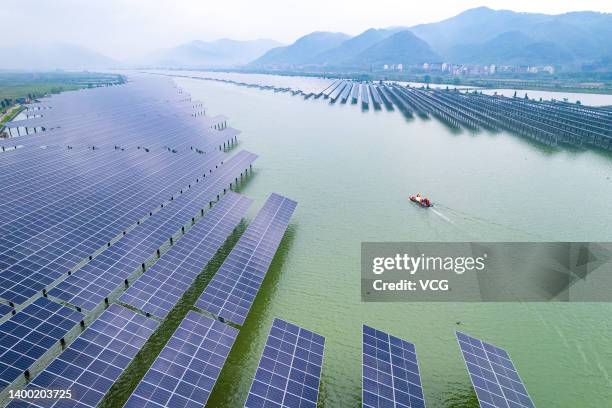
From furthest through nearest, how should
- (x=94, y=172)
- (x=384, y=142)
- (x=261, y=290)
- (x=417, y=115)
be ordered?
(x=417, y=115), (x=384, y=142), (x=94, y=172), (x=261, y=290)

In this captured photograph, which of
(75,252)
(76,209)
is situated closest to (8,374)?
(75,252)

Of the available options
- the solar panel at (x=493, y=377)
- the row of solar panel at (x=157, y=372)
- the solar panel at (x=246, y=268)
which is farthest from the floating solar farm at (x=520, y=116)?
the row of solar panel at (x=157, y=372)

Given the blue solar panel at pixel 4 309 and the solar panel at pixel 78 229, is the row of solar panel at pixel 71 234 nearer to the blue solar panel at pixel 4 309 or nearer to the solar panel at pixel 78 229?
the solar panel at pixel 78 229

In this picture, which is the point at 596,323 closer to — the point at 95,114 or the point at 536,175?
the point at 536,175

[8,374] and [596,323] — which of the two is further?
[596,323]

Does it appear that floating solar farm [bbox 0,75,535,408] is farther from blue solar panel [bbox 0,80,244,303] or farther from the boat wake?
the boat wake

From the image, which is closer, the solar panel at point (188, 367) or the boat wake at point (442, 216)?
the solar panel at point (188, 367)

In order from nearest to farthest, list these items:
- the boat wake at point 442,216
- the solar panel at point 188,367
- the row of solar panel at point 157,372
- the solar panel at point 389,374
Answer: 1. the row of solar panel at point 157,372
2. the solar panel at point 188,367
3. the solar panel at point 389,374
4. the boat wake at point 442,216

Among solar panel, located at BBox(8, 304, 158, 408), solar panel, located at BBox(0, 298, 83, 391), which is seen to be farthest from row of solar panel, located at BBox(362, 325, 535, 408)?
solar panel, located at BBox(0, 298, 83, 391)
